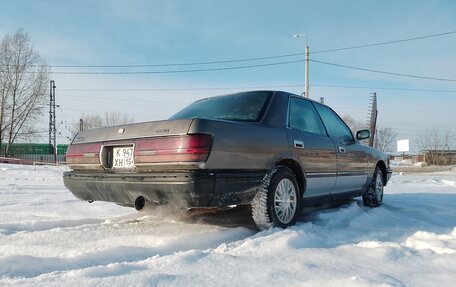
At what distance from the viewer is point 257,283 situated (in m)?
2.13

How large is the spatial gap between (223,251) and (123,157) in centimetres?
122

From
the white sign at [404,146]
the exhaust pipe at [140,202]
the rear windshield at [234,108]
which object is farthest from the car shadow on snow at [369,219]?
the white sign at [404,146]

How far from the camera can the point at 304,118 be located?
13.8 feet

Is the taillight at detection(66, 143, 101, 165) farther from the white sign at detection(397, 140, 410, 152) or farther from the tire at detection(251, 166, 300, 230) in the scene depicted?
the white sign at detection(397, 140, 410, 152)

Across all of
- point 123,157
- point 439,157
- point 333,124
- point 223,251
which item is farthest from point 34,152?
point 223,251

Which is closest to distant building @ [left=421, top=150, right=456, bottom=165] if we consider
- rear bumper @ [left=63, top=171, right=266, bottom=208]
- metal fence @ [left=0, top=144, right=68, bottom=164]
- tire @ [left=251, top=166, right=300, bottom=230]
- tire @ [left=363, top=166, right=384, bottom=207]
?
tire @ [left=363, top=166, right=384, bottom=207]

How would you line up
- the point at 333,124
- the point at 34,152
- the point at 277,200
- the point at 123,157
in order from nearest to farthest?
the point at 123,157, the point at 277,200, the point at 333,124, the point at 34,152

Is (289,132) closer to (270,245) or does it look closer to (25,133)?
(270,245)

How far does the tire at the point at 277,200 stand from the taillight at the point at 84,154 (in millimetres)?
1494

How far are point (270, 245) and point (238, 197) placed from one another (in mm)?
471

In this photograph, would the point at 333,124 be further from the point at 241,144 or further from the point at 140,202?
the point at 140,202

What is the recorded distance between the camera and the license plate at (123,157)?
3.22 meters

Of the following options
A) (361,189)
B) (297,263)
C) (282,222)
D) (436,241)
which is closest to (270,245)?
(297,263)

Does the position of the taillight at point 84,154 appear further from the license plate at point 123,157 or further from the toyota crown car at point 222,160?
the license plate at point 123,157
